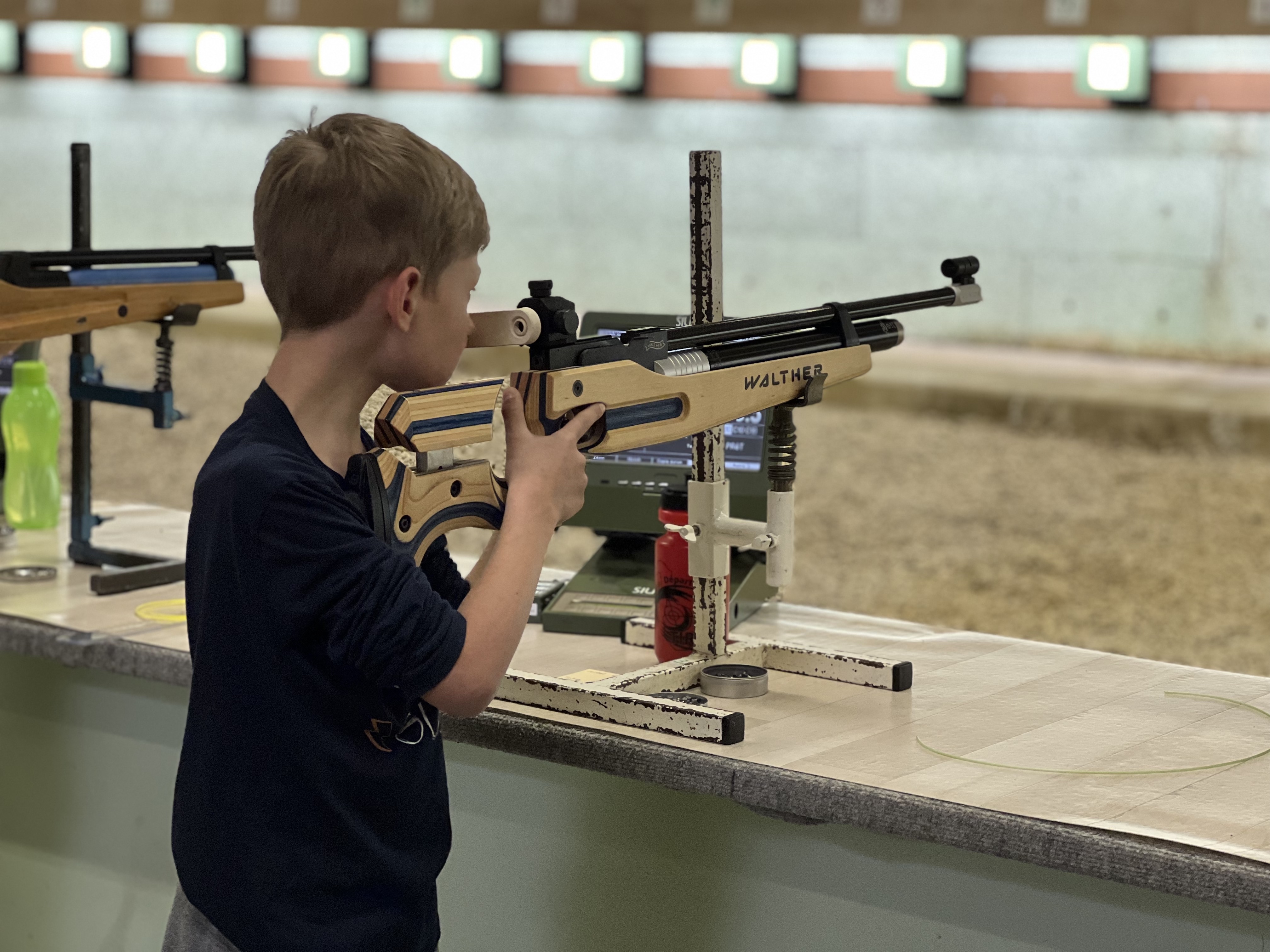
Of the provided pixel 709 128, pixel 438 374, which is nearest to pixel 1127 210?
pixel 709 128

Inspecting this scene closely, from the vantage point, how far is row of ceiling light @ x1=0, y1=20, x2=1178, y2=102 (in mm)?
3742

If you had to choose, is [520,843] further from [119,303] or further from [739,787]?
[119,303]

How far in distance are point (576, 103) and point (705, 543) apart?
311 centimetres

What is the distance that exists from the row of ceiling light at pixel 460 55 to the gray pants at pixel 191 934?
308 centimetres

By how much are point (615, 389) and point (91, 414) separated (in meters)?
0.95

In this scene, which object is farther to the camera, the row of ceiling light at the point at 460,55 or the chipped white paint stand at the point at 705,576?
the row of ceiling light at the point at 460,55

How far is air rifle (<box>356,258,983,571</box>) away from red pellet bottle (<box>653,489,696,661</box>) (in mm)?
95

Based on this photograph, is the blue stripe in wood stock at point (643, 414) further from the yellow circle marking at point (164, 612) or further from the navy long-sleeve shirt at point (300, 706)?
the yellow circle marking at point (164, 612)

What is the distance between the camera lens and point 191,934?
995 millimetres

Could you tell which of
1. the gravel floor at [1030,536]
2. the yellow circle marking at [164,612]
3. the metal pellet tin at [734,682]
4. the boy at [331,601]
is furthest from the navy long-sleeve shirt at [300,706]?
the gravel floor at [1030,536]

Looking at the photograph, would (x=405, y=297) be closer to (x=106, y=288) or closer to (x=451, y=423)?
(x=451, y=423)

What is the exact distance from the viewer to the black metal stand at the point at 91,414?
5.70 ft

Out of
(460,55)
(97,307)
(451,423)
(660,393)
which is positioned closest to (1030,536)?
(460,55)

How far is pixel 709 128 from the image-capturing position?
4.14m
